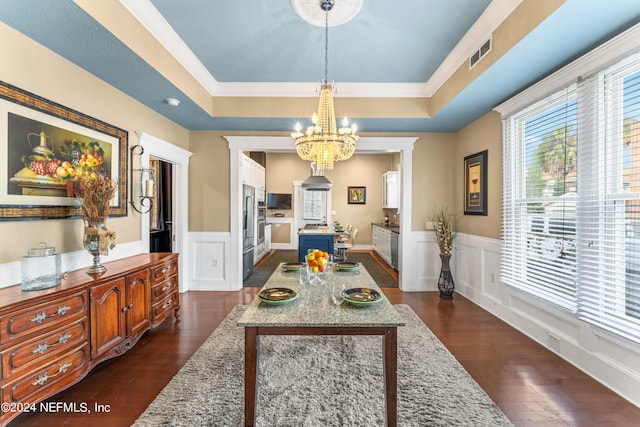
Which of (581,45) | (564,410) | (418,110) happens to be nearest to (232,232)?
(418,110)

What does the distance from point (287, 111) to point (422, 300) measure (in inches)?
129

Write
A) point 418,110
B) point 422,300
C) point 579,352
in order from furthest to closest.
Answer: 1. point 422,300
2. point 418,110
3. point 579,352

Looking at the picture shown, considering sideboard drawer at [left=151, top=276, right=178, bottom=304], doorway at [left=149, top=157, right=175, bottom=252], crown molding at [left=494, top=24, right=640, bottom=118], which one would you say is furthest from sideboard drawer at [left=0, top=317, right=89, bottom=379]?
crown molding at [left=494, top=24, right=640, bottom=118]

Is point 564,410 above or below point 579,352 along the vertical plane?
below

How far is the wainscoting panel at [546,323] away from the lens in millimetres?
1983

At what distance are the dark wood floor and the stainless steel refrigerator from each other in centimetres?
149

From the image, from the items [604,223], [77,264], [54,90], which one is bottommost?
[77,264]

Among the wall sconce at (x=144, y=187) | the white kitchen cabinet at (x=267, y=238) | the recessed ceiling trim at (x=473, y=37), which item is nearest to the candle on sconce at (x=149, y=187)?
the wall sconce at (x=144, y=187)

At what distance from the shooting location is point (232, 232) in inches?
175

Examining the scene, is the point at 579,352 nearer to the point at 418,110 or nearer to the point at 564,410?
the point at 564,410

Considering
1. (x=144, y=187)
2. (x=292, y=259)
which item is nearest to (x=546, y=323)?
(x=144, y=187)

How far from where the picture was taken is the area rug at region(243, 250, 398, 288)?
16.1 feet

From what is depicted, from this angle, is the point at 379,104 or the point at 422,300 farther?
the point at 422,300

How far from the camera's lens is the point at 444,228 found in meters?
4.17
